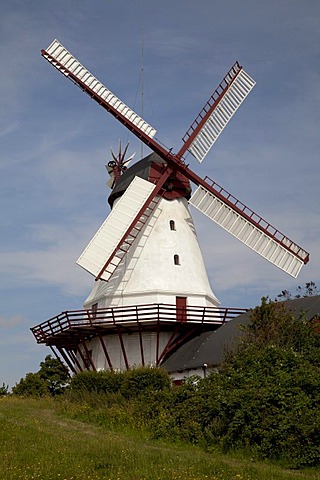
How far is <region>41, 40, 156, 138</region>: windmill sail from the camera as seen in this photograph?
29.1m

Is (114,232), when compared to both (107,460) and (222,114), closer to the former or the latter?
(222,114)

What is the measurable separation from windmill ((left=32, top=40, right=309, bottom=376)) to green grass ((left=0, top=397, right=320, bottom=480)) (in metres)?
10.0

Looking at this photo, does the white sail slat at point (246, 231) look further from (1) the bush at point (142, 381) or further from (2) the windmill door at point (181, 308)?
(1) the bush at point (142, 381)

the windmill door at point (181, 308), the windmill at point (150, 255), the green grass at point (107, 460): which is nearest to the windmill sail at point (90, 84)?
the windmill at point (150, 255)

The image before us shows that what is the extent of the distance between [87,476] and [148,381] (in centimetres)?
964

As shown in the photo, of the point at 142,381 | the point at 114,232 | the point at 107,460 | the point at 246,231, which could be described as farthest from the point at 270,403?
the point at 246,231

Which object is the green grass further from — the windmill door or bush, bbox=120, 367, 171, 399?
the windmill door

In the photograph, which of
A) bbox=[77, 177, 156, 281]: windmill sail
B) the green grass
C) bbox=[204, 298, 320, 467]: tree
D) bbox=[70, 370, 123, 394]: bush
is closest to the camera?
the green grass

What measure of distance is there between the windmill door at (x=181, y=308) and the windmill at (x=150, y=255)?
4cm

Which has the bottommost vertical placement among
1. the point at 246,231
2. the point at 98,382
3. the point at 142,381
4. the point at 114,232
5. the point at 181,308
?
the point at 98,382

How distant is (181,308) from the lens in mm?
26641

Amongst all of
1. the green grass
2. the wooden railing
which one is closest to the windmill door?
the wooden railing

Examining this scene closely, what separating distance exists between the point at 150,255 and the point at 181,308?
9.71ft

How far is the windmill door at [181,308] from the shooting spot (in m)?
26.3
